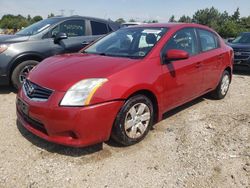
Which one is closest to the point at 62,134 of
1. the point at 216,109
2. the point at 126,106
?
the point at 126,106

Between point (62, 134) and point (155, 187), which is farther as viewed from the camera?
point (62, 134)

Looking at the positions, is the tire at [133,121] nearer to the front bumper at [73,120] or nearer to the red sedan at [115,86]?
the red sedan at [115,86]

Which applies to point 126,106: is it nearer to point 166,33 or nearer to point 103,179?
point 103,179

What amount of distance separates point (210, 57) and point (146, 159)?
8.30 feet

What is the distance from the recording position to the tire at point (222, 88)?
5.95 m

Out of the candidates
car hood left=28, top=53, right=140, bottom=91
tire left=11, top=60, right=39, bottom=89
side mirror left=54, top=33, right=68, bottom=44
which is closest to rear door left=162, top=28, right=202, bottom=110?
car hood left=28, top=53, right=140, bottom=91

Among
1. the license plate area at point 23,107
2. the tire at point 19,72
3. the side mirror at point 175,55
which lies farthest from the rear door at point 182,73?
the tire at point 19,72

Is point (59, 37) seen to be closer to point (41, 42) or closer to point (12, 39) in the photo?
point (41, 42)

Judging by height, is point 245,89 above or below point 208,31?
below

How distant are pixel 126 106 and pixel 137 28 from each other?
1.79 meters

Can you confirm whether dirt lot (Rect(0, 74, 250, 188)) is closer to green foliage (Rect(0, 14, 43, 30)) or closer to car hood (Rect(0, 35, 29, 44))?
car hood (Rect(0, 35, 29, 44))

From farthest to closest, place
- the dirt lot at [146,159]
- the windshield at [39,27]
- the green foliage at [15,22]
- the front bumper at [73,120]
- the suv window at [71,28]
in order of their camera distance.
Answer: the green foliage at [15,22]
the suv window at [71,28]
the windshield at [39,27]
the front bumper at [73,120]
the dirt lot at [146,159]

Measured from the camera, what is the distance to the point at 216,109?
216 inches

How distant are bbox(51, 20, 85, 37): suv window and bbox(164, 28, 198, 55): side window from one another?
10.4 feet
